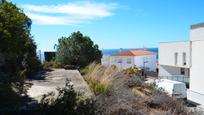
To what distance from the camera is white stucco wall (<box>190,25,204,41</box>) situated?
3567 centimetres

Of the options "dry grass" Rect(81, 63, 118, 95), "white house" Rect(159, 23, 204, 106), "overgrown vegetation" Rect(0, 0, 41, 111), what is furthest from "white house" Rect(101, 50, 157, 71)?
"dry grass" Rect(81, 63, 118, 95)

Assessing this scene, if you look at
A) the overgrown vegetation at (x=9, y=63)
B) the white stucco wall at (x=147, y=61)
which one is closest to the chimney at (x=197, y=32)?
the overgrown vegetation at (x=9, y=63)

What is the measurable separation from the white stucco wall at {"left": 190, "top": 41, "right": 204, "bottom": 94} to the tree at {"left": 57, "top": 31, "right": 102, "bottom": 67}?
46.3ft

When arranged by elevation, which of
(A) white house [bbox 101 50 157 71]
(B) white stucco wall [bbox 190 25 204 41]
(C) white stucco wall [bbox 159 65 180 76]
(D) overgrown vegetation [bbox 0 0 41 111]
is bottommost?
(C) white stucco wall [bbox 159 65 180 76]

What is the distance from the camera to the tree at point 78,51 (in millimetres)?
24203

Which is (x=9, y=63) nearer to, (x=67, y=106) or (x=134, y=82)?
(x=134, y=82)

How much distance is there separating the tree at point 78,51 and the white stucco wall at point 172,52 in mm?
22698

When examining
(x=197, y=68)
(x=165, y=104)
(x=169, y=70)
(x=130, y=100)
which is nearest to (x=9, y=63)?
(x=130, y=100)

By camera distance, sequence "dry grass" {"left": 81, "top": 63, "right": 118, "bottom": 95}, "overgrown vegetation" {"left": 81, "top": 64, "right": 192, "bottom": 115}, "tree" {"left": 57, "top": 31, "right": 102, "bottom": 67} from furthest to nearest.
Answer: "tree" {"left": 57, "top": 31, "right": 102, "bottom": 67}
"dry grass" {"left": 81, "top": 63, "right": 118, "bottom": 95}
"overgrown vegetation" {"left": 81, "top": 64, "right": 192, "bottom": 115}

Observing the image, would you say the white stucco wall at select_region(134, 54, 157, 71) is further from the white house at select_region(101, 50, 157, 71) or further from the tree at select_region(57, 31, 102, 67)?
the tree at select_region(57, 31, 102, 67)

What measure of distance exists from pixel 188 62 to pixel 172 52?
524 cm

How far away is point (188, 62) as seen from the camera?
44.9 m

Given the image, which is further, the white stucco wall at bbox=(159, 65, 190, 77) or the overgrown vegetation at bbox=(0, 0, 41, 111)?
Answer: the white stucco wall at bbox=(159, 65, 190, 77)

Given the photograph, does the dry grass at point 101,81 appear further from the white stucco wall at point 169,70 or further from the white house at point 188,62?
the white stucco wall at point 169,70
